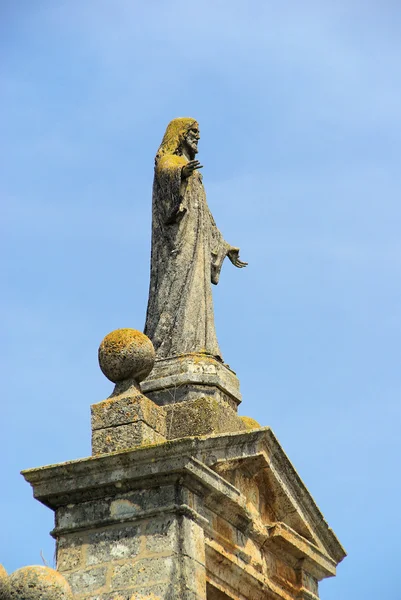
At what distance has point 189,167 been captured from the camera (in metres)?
16.6

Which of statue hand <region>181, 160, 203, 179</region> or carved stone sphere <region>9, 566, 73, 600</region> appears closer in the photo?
carved stone sphere <region>9, 566, 73, 600</region>

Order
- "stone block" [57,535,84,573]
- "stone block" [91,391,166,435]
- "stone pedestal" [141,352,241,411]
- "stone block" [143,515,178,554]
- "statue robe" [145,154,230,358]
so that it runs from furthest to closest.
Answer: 1. "statue robe" [145,154,230,358]
2. "stone pedestal" [141,352,241,411]
3. "stone block" [91,391,166,435]
4. "stone block" [57,535,84,573]
5. "stone block" [143,515,178,554]

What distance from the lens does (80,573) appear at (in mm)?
14641

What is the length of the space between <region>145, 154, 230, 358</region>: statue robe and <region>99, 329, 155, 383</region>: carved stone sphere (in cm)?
97

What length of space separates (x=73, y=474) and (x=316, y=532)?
3.11m

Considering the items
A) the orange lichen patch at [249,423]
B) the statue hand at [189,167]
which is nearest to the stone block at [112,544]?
the orange lichen patch at [249,423]

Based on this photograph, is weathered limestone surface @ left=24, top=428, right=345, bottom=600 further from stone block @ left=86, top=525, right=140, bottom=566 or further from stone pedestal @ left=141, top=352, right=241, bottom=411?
stone pedestal @ left=141, top=352, right=241, bottom=411

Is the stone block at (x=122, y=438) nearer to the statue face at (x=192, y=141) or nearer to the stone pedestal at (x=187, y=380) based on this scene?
the stone pedestal at (x=187, y=380)

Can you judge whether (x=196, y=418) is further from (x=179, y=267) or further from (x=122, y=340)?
(x=179, y=267)

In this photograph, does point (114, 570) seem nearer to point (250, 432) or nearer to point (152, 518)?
point (152, 518)

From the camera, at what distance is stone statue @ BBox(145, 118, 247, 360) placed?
640 inches

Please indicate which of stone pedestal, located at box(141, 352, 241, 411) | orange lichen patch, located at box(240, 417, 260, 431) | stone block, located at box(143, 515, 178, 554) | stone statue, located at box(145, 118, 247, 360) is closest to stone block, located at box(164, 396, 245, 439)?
stone pedestal, located at box(141, 352, 241, 411)

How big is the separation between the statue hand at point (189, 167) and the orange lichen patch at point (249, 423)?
91.0 inches

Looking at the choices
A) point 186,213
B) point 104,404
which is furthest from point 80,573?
point 186,213
